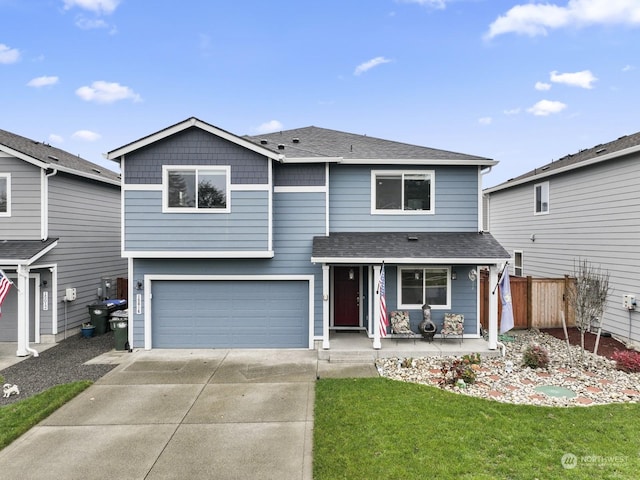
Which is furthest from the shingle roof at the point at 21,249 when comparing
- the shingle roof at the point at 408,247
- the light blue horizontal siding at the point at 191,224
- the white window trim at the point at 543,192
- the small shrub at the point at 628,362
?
the white window trim at the point at 543,192

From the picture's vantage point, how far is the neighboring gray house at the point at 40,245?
9.59 m

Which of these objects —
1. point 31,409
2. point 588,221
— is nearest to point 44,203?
point 31,409

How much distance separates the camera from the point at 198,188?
30.4 feet

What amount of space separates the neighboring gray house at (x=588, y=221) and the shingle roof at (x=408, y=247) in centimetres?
365

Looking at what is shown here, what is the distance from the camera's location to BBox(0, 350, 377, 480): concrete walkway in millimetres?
4648

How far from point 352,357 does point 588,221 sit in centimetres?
892

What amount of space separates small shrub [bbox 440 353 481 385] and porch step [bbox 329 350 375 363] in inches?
68.0

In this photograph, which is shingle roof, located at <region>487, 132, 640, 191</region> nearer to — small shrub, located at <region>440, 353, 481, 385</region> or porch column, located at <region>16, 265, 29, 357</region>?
small shrub, located at <region>440, 353, 481, 385</region>

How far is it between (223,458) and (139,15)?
1744 centimetres

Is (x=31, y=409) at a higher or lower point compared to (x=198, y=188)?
lower

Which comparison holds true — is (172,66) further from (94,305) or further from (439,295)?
(439,295)

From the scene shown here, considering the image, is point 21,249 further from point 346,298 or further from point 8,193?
point 346,298

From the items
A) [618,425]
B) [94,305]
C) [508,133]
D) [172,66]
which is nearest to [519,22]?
[508,133]

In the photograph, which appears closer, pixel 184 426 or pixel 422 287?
pixel 184 426
